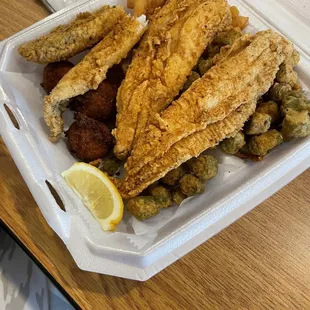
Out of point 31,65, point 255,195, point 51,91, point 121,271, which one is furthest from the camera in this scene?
point 31,65

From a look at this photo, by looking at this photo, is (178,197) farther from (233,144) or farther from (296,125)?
(296,125)

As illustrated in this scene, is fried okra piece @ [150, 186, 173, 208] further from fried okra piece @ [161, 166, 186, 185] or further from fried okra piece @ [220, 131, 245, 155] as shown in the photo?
fried okra piece @ [220, 131, 245, 155]

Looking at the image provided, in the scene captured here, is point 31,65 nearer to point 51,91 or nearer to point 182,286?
point 51,91

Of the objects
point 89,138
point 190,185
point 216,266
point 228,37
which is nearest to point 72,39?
point 89,138

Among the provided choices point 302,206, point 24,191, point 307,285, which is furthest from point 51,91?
point 307,285

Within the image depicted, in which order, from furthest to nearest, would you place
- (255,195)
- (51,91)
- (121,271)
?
(51,91) < (255,195) < (121,271)

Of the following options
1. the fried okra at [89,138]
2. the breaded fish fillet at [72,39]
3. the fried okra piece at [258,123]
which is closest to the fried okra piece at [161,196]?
the fried okra at [89,138]

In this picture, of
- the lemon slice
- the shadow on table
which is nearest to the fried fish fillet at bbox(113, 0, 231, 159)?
the lemon slice

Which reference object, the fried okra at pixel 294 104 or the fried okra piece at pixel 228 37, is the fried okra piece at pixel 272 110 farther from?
the fried okra piece at pixel 228 37
